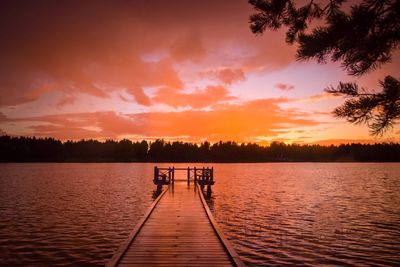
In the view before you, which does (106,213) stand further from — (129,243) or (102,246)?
(129,243)

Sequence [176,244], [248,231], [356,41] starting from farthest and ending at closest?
[248,231] < [176,244] < [356,41]

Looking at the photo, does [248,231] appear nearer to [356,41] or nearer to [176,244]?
[176,244]

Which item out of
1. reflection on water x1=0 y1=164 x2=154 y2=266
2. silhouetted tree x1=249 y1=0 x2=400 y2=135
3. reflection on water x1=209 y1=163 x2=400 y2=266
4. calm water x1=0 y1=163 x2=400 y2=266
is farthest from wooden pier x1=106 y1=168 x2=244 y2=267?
silhouetted tree x1=249 y1=0 x2=400 y2=135

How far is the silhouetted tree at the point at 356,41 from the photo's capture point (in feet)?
18.0

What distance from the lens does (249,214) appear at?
87.6 ft

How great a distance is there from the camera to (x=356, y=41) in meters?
6.10

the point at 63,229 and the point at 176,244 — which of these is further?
the point at 63,229

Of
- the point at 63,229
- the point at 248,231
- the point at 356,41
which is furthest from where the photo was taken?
the point at 63,229

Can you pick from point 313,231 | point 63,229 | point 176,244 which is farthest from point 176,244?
point 63,229

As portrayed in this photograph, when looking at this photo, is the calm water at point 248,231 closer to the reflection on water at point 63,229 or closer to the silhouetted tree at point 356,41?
the reflection on water at point 63,229

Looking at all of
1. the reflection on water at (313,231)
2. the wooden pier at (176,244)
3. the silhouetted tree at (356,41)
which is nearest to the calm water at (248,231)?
the reflection on water at (313,231)

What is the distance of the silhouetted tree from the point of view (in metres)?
5.50

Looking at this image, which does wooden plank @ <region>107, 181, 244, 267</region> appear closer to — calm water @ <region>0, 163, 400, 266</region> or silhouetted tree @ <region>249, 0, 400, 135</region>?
calm water @ <region>0, 163, 400, 266</region>

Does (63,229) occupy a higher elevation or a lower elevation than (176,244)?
lower
